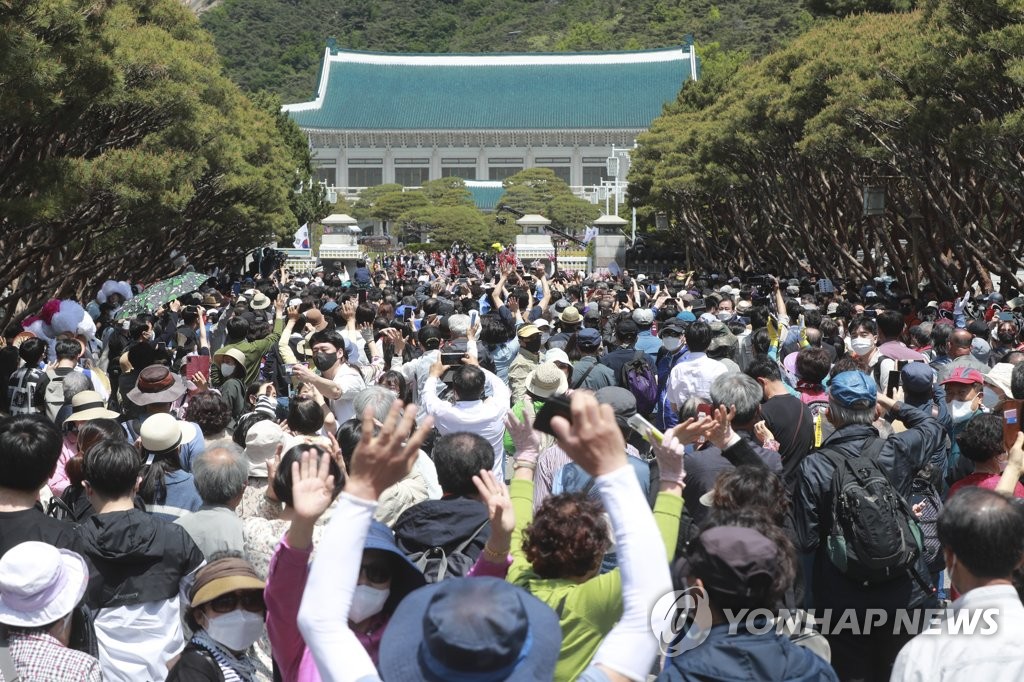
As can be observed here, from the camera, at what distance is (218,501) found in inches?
189

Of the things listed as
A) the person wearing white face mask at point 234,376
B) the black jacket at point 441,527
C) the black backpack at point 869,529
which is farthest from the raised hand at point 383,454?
the person wearing white face mask at point 234,376

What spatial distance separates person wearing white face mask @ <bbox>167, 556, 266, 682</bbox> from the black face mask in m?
3.78

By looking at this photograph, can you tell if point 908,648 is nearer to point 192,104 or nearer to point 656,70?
point 192,104

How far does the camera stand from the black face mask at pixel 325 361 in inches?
292

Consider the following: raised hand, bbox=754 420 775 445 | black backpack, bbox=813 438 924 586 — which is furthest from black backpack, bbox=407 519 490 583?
raised hand, bbox=754 420 775 445

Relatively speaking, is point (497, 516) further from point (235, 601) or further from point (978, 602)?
point (978, 602)

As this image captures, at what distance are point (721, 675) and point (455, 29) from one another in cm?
10387

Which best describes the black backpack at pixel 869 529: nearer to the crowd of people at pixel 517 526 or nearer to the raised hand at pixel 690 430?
the crowd of people at pixel 517 526

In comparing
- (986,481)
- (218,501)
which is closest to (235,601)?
(218,501)

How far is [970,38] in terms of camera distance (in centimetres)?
1476

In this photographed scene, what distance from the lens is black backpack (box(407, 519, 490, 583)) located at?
407cm

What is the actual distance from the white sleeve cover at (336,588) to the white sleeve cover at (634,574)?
558mm

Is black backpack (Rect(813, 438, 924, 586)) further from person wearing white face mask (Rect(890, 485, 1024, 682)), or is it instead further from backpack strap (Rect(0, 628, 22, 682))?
backpack strap (Rect(0, 628, 22, 682))

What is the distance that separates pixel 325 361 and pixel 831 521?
3.76m
